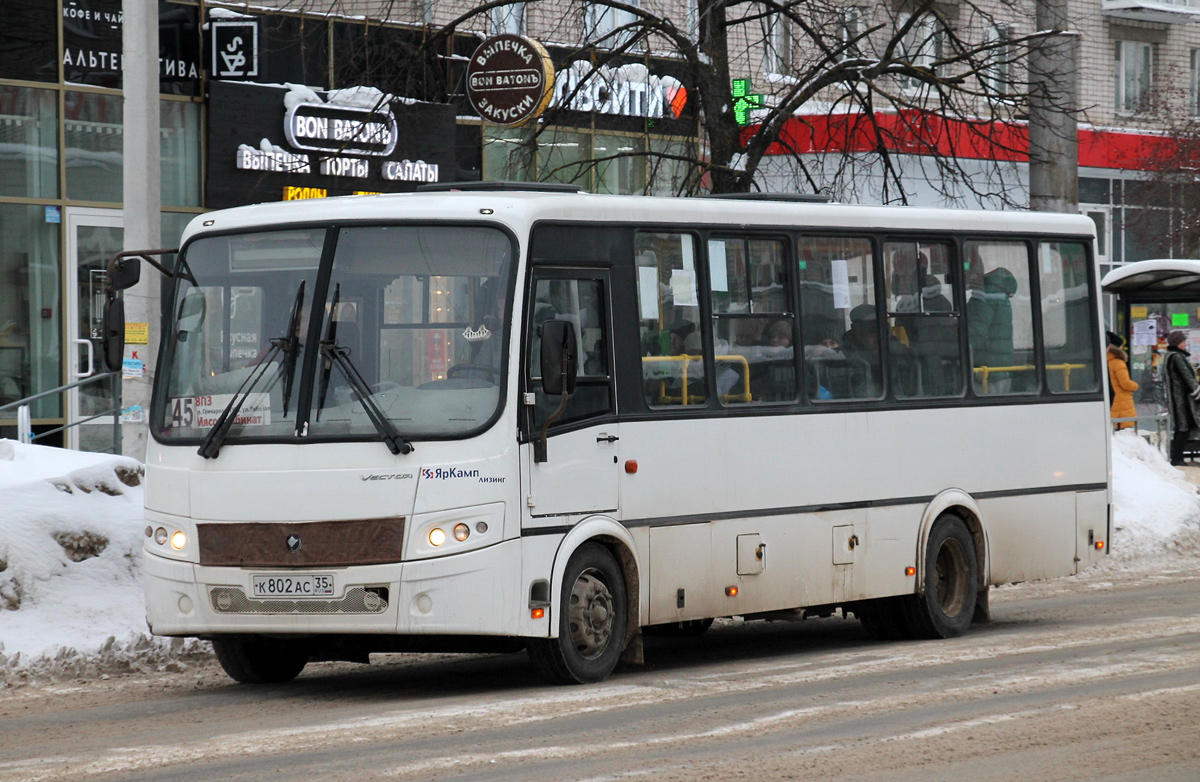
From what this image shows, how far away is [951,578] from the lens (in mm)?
13125

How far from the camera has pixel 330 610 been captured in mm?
9711

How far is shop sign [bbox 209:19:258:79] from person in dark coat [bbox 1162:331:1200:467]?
486 inches

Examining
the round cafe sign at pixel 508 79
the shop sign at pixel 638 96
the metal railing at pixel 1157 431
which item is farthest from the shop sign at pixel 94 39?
the metal railing at pixel 1157 431

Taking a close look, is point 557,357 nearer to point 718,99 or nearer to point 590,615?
point 590,615

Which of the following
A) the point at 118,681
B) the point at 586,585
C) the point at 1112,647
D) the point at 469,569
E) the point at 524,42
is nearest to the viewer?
the point at 469,569

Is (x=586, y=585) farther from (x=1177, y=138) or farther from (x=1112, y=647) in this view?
(x=1177, y=138)

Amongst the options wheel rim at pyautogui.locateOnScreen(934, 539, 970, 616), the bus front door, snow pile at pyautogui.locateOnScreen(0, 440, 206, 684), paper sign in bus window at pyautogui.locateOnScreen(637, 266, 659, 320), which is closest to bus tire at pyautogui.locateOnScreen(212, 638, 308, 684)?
snow pile at pyautogui.locateOnScreen(0, 440, 206, 684)

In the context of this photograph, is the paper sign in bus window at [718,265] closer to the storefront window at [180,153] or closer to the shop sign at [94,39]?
the shop sign at [94,39]

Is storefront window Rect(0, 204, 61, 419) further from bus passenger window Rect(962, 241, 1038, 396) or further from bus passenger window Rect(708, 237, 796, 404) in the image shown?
bus passenger window Rect(708, 237, 796, 404)

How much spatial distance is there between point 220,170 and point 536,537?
1451cm

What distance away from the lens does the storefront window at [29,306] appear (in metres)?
22.1

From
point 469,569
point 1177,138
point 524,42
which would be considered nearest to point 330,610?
point 469,569

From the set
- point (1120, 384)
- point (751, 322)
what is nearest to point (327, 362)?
point (751, 322)

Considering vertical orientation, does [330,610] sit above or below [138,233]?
below
